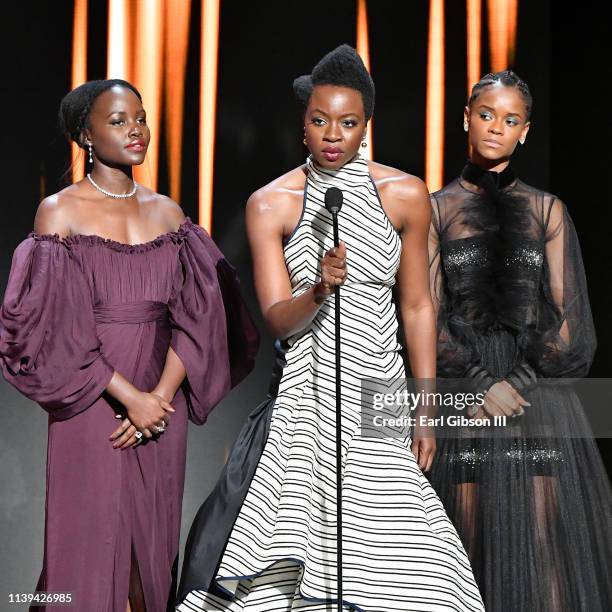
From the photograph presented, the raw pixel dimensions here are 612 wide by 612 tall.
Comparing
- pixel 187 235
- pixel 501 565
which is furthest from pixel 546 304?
pixel 187 235

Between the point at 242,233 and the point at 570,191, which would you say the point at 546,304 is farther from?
the point at 242,233

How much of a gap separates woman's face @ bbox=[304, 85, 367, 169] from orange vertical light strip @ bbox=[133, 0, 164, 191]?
59.1 inches

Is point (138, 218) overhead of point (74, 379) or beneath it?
overhead

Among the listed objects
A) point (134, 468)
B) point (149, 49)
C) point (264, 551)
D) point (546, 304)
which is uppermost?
point (149, 49)

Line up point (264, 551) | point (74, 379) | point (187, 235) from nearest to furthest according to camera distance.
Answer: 1. point (264, 551)
2. point (74, 379)
3. point (187, 235)

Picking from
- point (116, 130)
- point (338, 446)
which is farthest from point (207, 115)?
point (338, 446)

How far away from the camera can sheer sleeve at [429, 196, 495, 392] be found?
3799 mm

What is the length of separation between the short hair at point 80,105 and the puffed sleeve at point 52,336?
1.30 feet

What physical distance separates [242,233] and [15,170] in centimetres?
85

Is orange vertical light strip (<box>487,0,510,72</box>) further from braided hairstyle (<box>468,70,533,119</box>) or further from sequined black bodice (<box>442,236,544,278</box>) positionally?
sequined black bodice (<box>442,236,544,278</box>)

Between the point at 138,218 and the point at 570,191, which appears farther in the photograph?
the point at 570,191

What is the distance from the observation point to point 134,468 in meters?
3.56

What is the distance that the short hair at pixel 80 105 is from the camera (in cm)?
373

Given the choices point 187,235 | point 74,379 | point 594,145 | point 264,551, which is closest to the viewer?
point 264,551
